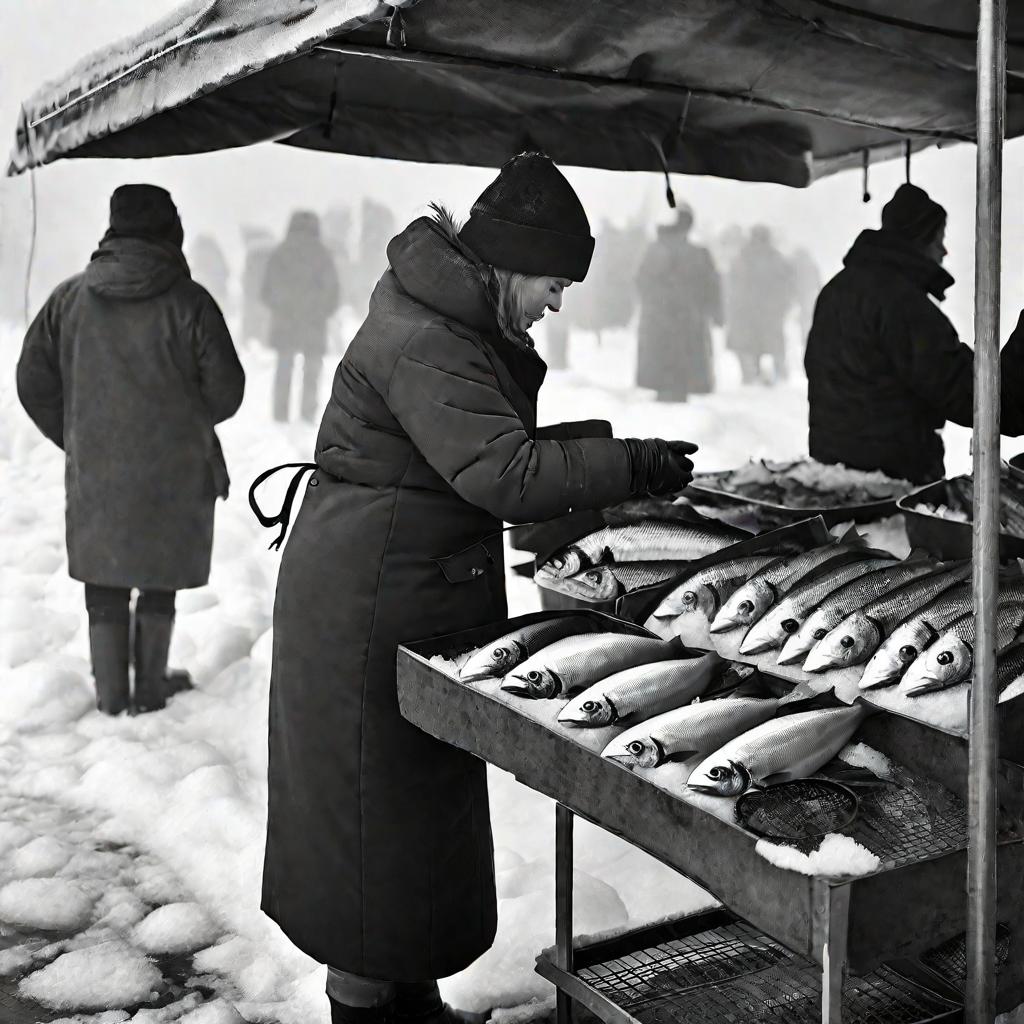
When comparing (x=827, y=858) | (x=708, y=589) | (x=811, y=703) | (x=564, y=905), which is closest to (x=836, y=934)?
(x=827, y=858)

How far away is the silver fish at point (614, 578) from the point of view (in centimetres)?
311

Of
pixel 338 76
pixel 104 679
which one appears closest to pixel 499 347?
pixel 338 76

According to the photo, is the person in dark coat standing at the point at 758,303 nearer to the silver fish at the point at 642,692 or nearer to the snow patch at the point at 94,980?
the snow patch at the point at 94,980

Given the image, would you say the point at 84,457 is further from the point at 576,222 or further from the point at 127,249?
the point at 576,222

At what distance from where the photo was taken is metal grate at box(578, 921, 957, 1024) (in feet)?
8.11

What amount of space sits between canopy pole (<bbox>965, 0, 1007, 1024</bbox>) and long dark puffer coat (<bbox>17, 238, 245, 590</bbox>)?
376 cm

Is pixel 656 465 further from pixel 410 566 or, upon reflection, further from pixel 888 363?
pixel 888 363

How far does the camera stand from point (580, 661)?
2.33 metres

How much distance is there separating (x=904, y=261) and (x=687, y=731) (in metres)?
3.31

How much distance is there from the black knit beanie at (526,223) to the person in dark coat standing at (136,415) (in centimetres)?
275

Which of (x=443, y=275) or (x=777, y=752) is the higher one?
(x=443, y=275)

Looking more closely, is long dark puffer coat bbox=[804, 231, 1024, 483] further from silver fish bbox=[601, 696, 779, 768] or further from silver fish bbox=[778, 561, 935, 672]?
silver fish bbox=[601, 696, 779, 768]

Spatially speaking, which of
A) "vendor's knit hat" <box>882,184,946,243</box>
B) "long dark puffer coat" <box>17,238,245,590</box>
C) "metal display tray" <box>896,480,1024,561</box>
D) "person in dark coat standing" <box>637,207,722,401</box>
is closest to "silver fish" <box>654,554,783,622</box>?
"metal display tray" <box>896,480,1024,561</box>

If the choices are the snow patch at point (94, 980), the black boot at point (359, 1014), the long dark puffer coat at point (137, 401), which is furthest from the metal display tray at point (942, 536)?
the long dark puffer coat at point (137, 401)
